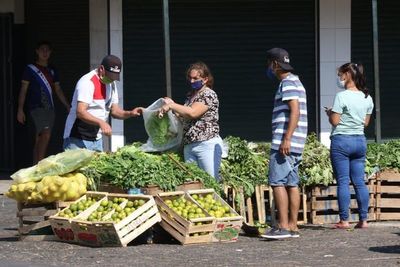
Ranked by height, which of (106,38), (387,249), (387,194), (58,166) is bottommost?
Result: (387,249)

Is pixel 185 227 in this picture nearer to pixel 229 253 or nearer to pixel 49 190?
pixel 229 253

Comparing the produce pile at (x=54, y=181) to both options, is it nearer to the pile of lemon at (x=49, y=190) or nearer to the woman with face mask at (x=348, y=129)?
the pile of lemon at (x=49, y=190)

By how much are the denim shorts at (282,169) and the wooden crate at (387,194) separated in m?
1.82

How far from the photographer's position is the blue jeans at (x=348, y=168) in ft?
32.7

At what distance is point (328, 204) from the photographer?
10.6m

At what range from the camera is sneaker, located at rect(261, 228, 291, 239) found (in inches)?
365

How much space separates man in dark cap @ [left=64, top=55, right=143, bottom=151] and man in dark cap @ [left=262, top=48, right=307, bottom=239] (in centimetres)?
155

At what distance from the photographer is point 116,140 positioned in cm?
1292

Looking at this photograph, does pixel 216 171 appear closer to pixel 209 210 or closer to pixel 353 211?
pixel 209 210

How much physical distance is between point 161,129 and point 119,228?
1619 millimetres

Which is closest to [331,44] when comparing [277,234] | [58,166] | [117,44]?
[117,44]

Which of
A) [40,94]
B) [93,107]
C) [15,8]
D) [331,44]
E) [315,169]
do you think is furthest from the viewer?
[15,8]

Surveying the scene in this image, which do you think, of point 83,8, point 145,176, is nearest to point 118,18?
point 83,8

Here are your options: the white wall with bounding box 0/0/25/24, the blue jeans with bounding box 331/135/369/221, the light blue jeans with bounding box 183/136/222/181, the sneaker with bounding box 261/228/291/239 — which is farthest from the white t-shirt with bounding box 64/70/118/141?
the white wall with bounding box 0/0/25/24
